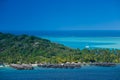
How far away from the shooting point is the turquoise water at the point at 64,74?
1058 inches

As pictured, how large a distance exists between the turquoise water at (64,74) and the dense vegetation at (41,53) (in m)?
2.09

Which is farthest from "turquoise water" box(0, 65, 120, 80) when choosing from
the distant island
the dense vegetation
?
the dense vegetation

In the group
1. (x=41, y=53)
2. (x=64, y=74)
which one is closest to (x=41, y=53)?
(x=41, y=53)

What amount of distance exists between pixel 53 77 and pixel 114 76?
299 centimetres

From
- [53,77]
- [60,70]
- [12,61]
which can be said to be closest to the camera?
[53,77]

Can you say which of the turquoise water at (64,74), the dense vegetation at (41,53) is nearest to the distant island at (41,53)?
the dense vegetation at (41,53)

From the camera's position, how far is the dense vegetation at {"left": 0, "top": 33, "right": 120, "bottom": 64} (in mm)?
32237

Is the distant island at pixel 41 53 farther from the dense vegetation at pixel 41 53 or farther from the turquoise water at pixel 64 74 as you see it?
the turquoise water at pixel 64 74

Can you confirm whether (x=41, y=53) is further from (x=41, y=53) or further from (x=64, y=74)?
(x=64, y=74)

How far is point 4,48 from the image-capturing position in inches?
1351

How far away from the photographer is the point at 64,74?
2814cm

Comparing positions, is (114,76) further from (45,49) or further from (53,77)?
(45,49)

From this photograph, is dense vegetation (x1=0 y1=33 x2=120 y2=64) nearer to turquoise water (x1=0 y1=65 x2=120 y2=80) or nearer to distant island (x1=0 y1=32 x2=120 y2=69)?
distant island (x1=0 y1=32 x2=120 y2=69)

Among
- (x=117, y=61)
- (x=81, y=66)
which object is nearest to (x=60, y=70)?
(x=81, y=66)
